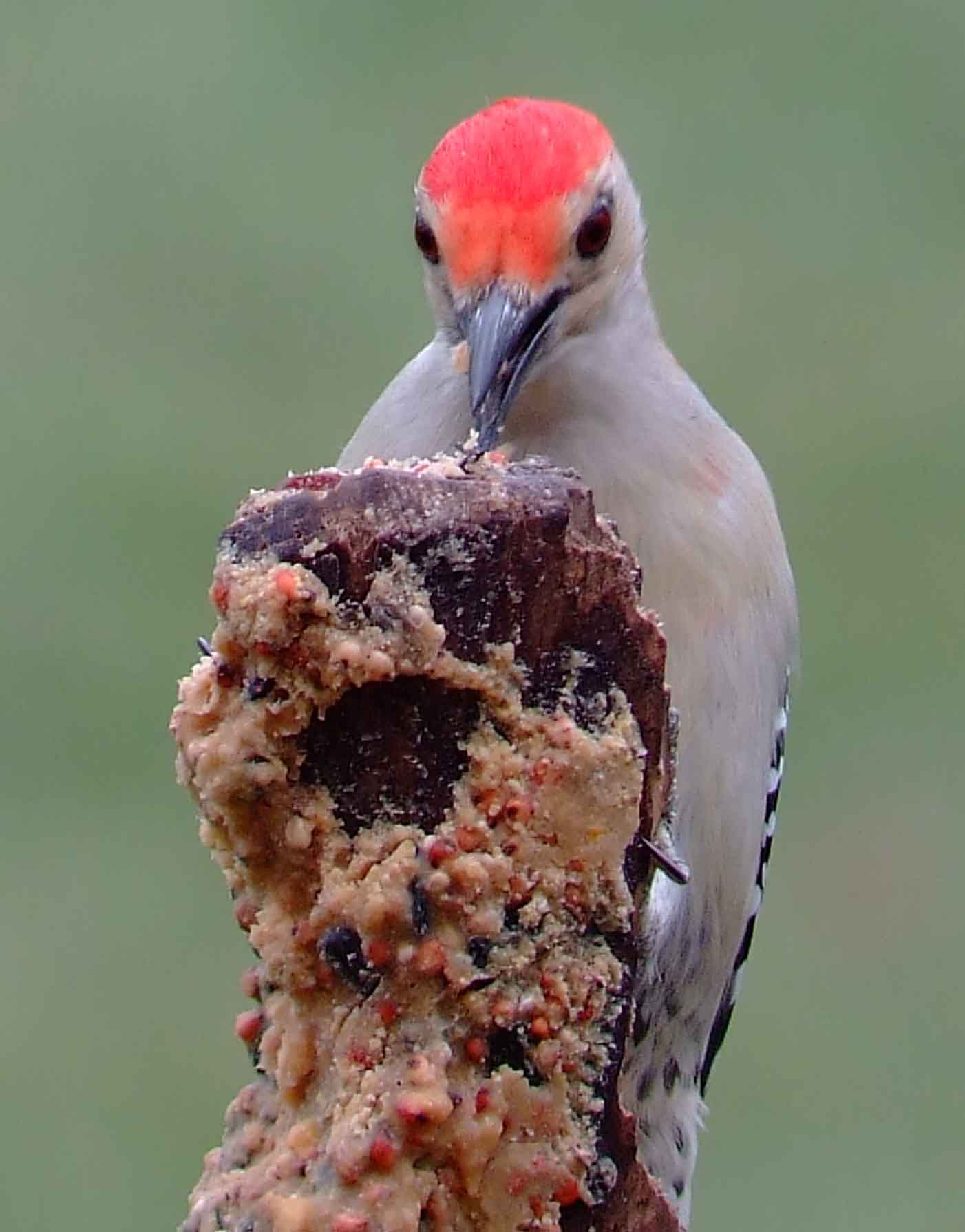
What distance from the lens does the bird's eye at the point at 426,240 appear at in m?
3.70

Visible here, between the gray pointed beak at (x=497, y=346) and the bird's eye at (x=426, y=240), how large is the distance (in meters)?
0.15

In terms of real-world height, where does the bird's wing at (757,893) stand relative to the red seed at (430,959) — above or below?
above

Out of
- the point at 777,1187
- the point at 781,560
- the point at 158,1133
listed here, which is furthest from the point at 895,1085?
the point at 781,560

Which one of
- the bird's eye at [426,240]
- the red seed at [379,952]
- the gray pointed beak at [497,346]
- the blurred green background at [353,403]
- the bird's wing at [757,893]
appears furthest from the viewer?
the blurred green background at [353,403]

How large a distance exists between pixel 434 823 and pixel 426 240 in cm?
150

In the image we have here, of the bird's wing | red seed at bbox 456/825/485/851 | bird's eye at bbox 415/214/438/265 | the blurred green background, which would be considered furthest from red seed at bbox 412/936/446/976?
the blurred green background

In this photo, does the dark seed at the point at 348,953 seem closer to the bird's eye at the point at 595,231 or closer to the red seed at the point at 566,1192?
the red seed at the point at 566,1192

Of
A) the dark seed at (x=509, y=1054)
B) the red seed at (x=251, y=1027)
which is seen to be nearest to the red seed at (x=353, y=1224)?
the dark seed at (x=509, y=1054)

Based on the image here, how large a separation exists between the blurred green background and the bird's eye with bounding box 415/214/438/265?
4348 millimetres

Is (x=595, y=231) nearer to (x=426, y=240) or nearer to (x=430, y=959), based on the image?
(x=426, y=240)

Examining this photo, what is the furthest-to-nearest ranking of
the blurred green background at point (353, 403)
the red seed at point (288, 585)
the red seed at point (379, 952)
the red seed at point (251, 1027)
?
the blurred green background at point (353, 403) → the red seed at point (251, 1027) → the red seed at point (379, 952) → the red seed at point (288, 585)

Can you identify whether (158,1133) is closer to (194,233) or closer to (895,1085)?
(895,1085)

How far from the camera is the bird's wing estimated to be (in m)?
4.32

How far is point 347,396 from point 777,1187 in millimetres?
3582
